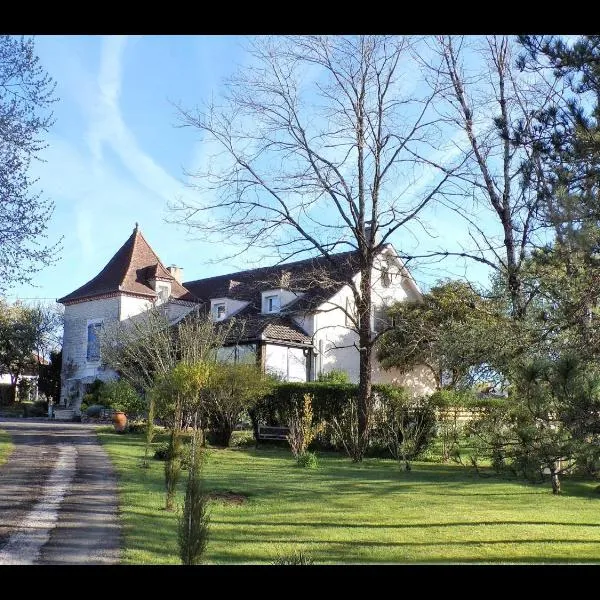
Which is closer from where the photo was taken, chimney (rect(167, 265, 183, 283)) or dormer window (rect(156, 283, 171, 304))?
dormer window (rect(156, 283, 171, 304))

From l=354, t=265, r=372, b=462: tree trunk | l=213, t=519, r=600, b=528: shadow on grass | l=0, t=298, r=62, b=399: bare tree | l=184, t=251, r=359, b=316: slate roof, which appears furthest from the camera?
l=0, t=298, r=62, b=399: bare tree

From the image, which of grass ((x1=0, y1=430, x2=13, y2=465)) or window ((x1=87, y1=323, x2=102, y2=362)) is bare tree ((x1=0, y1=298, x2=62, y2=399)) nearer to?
window ((x1=87, y1=323, x2=102, y2=362))

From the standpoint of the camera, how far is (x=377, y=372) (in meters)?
25.9

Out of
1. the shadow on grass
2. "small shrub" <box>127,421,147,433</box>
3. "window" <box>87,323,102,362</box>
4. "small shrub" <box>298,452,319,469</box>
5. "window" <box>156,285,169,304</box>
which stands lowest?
the shadow on grass

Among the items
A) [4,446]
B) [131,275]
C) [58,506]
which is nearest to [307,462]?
[58,506]

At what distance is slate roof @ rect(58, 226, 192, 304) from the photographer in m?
27.0

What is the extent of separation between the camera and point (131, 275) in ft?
89.6

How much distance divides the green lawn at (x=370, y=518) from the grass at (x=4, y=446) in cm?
196

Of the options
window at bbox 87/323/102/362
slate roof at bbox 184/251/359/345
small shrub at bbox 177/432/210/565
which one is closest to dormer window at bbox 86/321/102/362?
window at bbox 87/323/102/362

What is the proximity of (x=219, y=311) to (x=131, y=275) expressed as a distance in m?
3.80

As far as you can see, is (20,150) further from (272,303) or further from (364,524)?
(272,303)

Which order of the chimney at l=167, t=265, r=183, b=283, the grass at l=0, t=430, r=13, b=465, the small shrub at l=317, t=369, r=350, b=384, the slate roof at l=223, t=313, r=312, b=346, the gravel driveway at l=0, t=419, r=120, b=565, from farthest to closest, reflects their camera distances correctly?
the chimney at l=167, t=265, r=183, b=283 < the slate roof at l=223, t=313, r=312, b=346 < the small shrub at l=317, t=369, r=350, b=384 < the grass at l=0, t=430, r=13, b=465 < the gravel driveway at l=0, t=419, r=120, b=565

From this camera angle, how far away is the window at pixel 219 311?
2741 centimetres
